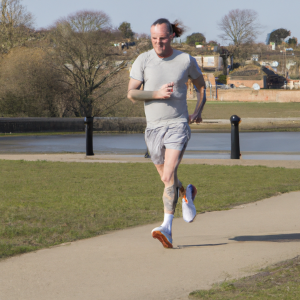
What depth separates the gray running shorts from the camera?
4.93 meters

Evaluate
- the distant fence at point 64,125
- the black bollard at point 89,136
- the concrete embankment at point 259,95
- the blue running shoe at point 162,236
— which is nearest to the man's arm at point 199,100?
the blue running shoe at point 162,236

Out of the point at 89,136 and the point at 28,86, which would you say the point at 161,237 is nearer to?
the point at 89,136

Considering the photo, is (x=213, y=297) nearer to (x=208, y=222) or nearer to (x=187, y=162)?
(x=208, y=222)

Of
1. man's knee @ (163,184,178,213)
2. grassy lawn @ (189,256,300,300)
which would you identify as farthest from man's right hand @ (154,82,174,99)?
grassy lawn @ (189,256,300,300)

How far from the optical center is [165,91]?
479cm

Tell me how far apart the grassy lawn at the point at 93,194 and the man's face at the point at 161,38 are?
1.93 m

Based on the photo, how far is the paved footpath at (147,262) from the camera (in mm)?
3602

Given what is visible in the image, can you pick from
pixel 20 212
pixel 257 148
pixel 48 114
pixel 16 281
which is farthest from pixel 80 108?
pixel 16 281

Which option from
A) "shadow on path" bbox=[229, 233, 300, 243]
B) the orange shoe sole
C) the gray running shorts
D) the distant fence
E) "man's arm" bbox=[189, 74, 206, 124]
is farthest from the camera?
the distant fence

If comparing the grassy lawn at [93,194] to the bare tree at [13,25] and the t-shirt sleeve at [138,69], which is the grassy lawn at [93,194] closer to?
the t-shirt sleeve at [138,69]

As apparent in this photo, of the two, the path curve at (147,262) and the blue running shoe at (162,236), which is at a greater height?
the blue running shoe at (162,236)

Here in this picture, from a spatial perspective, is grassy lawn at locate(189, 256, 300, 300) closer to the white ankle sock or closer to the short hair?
the white ankle sock

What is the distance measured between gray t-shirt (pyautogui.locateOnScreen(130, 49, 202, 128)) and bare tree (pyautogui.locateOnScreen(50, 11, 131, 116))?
27.7 meters

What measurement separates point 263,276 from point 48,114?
29.4 metres
